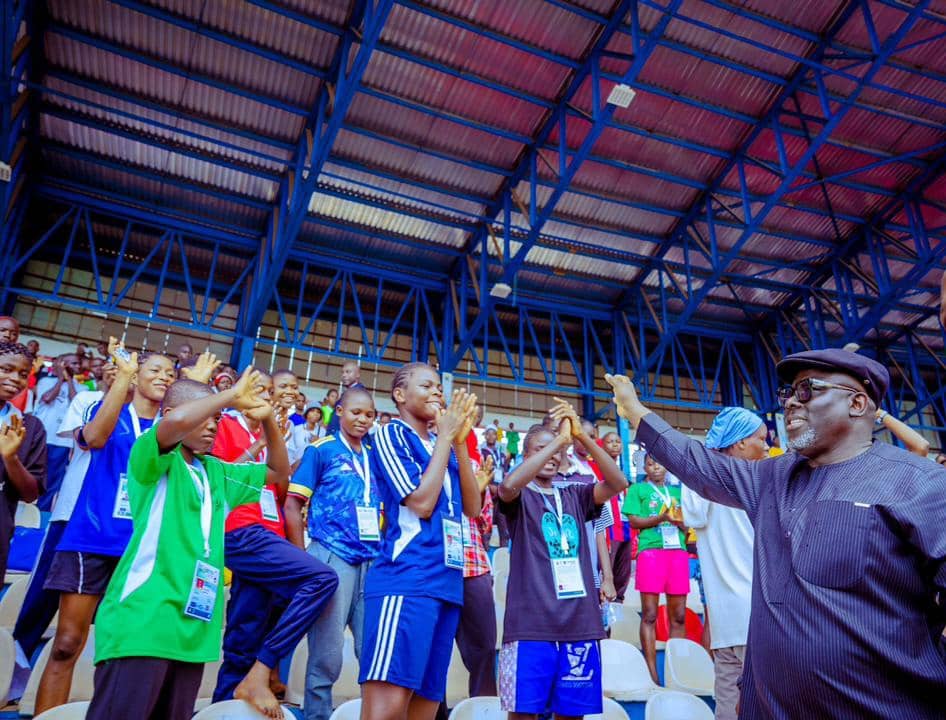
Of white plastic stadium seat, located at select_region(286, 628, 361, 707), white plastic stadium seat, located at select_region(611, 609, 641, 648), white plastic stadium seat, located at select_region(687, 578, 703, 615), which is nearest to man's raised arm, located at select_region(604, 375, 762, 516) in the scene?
white plastic stadium seat, located at select_region(286, 628, 361, 707)

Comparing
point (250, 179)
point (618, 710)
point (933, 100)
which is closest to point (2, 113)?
point (250, 179)

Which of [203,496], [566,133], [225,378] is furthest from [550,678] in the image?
[566,133]

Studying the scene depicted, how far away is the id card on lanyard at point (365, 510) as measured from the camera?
9.64 ft

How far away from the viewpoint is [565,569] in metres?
2.61

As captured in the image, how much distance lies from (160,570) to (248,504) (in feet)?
3.19

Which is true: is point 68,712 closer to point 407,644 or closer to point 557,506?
point 407,644

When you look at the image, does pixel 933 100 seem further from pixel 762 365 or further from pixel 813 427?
pixel 813 427

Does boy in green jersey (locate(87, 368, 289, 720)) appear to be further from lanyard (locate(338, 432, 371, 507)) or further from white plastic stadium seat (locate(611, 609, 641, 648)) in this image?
white plastic stadium seat (locate(611, 609, 641, 648))

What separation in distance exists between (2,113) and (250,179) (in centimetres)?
351

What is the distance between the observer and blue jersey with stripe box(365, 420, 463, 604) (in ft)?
6.79

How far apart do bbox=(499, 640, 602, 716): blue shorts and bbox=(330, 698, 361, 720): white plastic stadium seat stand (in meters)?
0.54

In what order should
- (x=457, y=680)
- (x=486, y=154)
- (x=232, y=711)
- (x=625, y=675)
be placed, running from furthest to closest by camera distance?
(x=486, y=154), (x=625, y=675), (x=457, y=680), (x=232, y=711)

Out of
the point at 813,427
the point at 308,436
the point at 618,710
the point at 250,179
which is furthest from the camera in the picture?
the point at 250,179

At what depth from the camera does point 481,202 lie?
11.2 meters
